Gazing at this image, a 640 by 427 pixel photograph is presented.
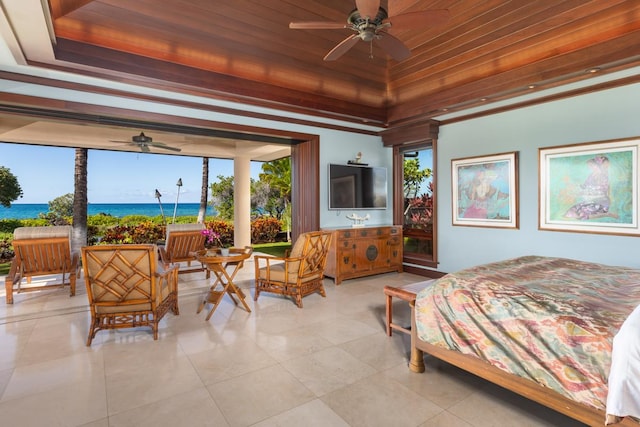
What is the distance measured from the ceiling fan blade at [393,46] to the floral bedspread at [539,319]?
7.10 ft

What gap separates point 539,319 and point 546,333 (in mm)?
76

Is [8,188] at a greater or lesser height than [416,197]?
greater

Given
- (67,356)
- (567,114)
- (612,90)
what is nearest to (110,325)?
(67,356)

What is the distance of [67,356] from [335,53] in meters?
3.71

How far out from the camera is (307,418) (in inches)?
74.1

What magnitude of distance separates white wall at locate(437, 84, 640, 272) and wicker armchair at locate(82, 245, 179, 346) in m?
4.50

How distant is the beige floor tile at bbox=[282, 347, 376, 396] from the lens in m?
2.25

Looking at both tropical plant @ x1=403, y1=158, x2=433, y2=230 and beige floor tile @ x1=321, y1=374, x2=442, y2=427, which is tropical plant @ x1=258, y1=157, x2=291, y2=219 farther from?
beige floor tile @ x1=321, y1=374, x2=442, y2=427

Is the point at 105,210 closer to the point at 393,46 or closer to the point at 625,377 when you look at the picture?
the point at 393,46

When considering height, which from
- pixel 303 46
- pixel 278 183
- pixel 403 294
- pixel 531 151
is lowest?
pixel 403 294

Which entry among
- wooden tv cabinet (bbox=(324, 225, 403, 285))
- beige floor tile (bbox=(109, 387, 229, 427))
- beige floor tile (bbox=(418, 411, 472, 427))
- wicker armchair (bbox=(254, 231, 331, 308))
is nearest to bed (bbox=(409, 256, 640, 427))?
beige floor tile (bbox=(418, 411, 472, 427))

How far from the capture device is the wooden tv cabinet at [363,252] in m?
5.19

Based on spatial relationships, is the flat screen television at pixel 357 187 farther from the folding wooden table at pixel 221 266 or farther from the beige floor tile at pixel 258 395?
the beige floor tile at pixel 258 395

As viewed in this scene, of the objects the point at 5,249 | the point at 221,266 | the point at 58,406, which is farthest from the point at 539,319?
the point at 5,249
